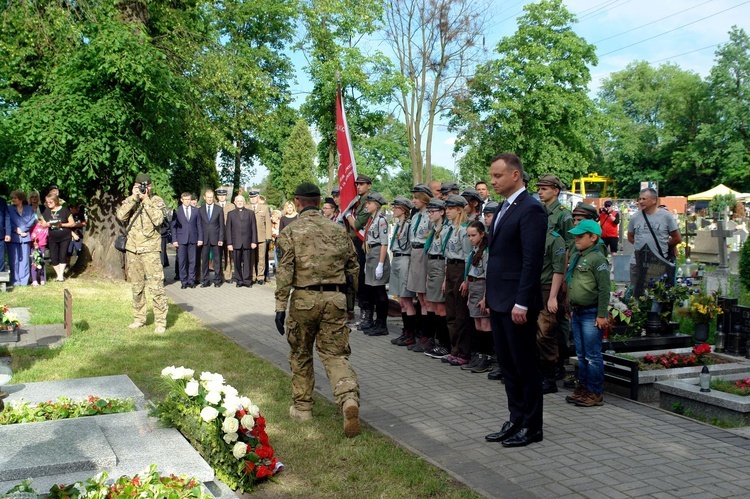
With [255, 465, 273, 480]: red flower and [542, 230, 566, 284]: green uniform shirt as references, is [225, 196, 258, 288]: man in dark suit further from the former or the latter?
[255, 465, 273, 480]: red flower

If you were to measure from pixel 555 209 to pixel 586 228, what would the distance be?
731mm

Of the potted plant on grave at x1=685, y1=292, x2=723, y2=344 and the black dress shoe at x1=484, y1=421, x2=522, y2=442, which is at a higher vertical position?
the potted plant on grave at x1=685, y1=292, x2=723, y2=344

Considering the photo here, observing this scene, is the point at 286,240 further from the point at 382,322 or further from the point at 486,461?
the point at 382,322

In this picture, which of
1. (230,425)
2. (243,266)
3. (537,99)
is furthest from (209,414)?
(537,99)

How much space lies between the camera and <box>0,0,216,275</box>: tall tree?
49.6 ft

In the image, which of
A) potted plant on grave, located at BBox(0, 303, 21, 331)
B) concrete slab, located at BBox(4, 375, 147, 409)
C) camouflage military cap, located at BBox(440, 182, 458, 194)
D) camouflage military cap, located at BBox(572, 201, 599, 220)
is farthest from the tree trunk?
camouflage military cap, located at BBox(572, 201, 599, 220)

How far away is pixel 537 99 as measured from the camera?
4334cm

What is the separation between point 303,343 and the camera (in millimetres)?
6254

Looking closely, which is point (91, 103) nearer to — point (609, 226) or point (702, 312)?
point (702, 312)

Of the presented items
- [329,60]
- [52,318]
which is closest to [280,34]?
[329,60]

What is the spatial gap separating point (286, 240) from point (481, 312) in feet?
9.36

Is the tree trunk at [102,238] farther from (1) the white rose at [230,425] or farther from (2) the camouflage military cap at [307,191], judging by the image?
(1) the white rose at [230,425]

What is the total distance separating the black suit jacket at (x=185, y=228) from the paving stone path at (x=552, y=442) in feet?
26.9

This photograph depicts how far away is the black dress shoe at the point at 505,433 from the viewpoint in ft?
18.6
